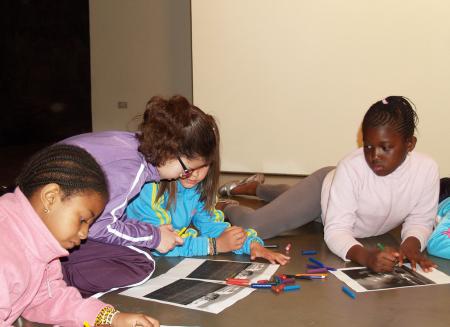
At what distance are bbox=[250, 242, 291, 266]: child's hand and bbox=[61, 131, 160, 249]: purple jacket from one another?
0.47 meters

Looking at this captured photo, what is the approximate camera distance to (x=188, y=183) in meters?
2.01

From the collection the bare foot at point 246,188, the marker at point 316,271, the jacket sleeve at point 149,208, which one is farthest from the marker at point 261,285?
the bare foot at point 246,188

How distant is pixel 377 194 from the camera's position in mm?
2219

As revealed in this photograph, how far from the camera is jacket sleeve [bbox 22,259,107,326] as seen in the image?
141 cm

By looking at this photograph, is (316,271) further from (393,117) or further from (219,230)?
(393,117)

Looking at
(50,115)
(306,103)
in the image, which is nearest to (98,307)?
(306,103)

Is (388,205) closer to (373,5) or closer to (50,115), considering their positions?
(373,5)

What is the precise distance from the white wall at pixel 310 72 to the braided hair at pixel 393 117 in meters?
1.85

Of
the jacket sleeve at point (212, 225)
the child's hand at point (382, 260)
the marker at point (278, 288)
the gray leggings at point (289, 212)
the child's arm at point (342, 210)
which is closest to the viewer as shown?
the marker at point (278, 288)

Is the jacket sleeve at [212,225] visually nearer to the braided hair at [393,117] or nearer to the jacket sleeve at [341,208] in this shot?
the jacket sleeve at [341,208]

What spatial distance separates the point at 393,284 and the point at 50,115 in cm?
600

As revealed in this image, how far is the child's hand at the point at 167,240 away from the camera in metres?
1.93

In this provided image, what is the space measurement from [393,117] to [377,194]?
0.35m

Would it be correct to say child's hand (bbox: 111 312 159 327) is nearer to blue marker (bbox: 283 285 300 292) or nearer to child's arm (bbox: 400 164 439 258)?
blue marker (bbox: 283 285 300 292)
